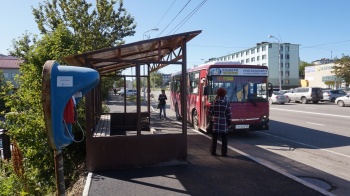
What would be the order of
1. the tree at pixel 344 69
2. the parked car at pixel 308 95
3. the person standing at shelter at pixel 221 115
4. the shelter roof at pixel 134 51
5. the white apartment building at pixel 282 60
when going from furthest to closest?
the white apartment building at pixel 282 60 < the tree at pixel 344 69 < the parked car at pixel 308 95 < the person standing at shelter at pixel 221 115 < the shelter roof at pixel 134 51

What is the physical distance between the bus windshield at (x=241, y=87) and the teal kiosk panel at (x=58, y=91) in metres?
7.62

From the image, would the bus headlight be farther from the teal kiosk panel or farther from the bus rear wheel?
the teal kiosk panel

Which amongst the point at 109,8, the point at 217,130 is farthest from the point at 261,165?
the point at 109,8

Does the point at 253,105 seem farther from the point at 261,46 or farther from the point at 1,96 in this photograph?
the point at 261,46

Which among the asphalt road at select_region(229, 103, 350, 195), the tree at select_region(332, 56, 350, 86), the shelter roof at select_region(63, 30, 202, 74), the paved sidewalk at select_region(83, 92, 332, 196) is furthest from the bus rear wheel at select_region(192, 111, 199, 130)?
the tree at select_region(332, 56, 350, 86)

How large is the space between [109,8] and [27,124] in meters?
13.0

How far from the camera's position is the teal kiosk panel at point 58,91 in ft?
10.4

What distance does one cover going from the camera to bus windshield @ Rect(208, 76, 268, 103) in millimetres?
10734

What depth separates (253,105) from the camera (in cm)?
1098

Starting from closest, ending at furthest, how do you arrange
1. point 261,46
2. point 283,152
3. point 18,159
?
point 18,159 < point 283,152 < point 261,46

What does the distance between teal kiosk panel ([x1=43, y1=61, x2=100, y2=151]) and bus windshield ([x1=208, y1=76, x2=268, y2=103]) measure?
7.62 metres

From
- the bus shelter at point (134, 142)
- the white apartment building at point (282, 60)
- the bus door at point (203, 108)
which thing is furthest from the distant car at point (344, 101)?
the white apartment building at point (282, 60)

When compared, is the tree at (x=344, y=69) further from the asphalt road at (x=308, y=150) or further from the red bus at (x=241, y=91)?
the red bus at (x=241, y=91)

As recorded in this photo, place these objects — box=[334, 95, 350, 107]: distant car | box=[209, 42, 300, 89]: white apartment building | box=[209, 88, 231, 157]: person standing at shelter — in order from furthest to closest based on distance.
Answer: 1. box=[209, 42, 300, 89]: white apartment building
2. box=[334, 95, 350, 107]: distant car
3. box=[209, 88, 231, 157]: person standing at shelter
